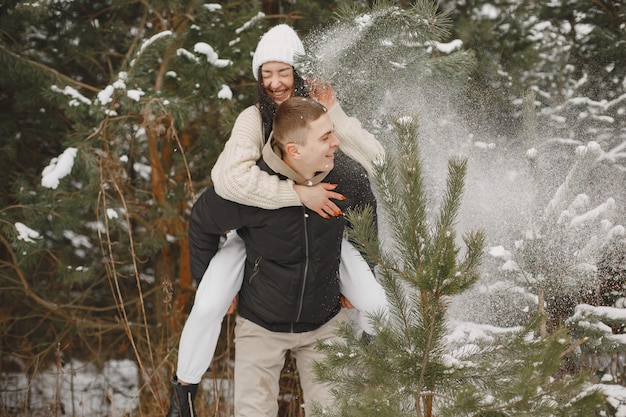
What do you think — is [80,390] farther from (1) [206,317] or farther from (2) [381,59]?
(2) [381,59]

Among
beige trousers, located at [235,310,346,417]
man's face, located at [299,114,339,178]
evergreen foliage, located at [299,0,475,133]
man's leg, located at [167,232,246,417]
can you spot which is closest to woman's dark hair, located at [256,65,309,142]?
evergreen foliage, located at [299,0,475,133]

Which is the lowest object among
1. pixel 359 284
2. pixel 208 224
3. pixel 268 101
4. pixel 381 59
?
pixel 359 284

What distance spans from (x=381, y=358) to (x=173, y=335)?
10.4 feet

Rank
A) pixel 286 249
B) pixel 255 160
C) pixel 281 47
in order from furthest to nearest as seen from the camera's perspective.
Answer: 1. pixel 281 47
2. pixel 255 160
3. pixel 286 249

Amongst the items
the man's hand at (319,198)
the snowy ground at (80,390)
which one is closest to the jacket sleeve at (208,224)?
the man's hand at (319,198)

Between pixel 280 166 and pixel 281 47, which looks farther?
pixel 281 47

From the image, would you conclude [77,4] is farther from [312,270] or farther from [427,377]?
[427,377]

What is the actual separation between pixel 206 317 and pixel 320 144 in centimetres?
88

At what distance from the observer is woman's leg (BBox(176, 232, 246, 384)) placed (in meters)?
2.81

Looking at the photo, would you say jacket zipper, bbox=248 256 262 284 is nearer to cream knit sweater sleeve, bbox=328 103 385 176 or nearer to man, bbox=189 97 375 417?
man, bbox=189 97 375 417

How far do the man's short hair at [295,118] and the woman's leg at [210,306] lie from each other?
54cm

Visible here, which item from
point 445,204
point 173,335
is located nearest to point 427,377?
point 445,204

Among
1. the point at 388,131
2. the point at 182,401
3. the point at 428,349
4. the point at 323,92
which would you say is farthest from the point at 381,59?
the point at 182,401

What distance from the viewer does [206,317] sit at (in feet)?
9.29
